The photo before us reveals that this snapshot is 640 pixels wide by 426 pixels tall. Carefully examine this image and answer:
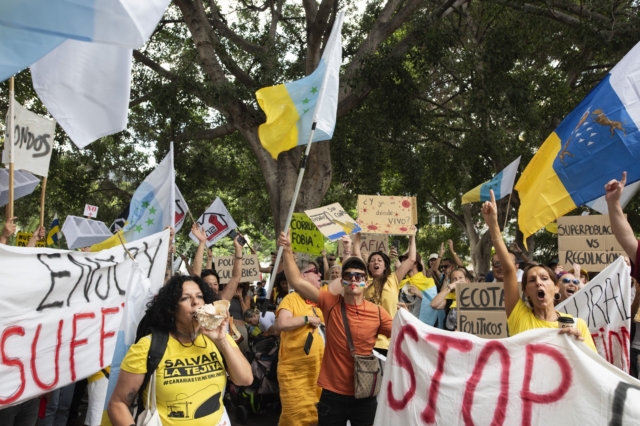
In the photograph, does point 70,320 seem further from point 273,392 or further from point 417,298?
point 417,298

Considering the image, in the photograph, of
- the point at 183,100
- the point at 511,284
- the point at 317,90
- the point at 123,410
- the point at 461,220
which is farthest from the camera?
the point at 461,220

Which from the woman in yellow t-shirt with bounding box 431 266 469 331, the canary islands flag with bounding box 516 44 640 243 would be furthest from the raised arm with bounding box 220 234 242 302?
the canary islands flag with bounding box 516 44 640 243

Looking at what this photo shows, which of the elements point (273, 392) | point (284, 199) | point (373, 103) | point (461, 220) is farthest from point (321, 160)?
point (461, 220)

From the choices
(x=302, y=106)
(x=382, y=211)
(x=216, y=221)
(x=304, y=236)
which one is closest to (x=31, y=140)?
(x=302, y=106)

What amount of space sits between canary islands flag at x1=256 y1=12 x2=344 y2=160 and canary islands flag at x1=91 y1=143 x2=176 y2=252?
4.05ft

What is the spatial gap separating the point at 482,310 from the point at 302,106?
2693 millimetres

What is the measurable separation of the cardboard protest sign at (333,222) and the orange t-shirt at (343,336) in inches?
91.9

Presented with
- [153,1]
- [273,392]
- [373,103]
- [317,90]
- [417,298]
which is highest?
[373,103]

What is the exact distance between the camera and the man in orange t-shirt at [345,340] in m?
4.70

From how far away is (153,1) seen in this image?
10.7ft

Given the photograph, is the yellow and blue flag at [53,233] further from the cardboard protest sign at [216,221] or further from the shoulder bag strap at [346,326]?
the shoulder bag strap at [346,326]

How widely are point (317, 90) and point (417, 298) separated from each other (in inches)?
103

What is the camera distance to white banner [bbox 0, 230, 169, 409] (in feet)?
14.1

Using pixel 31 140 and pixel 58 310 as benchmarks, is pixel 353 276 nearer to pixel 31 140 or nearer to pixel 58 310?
pixel 58 310
